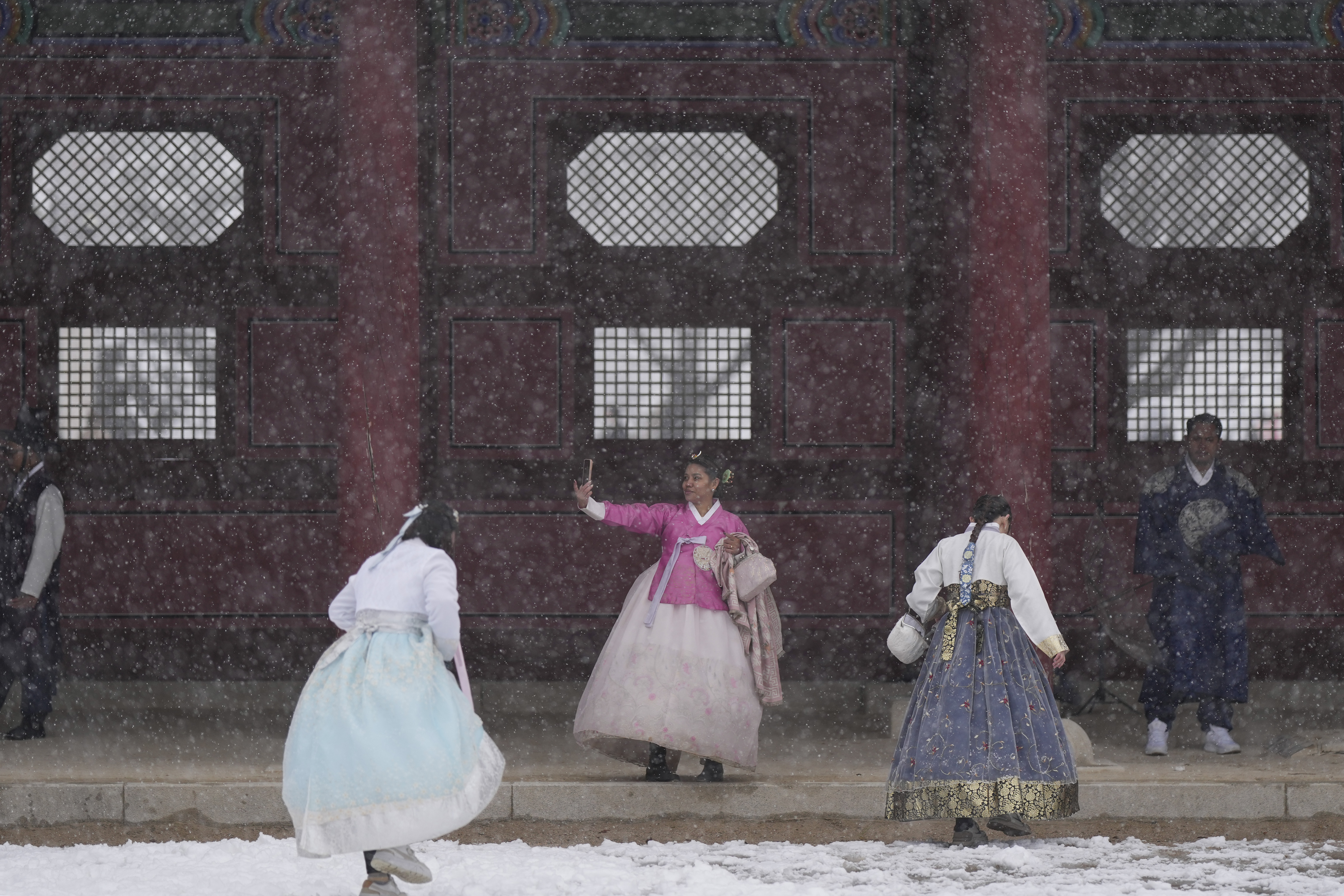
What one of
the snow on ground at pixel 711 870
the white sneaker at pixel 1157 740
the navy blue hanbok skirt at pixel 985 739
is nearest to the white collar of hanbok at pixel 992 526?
the navy blue hanbok skirt at pixel 985 739

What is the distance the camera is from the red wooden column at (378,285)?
9.15 m

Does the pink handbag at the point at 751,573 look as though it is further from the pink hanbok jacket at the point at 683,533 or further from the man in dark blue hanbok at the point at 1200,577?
the man in dark blue hanbok at the point at 1200,577

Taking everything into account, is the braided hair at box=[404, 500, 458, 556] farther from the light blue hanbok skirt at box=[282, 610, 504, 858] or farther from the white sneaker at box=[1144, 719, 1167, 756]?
the white sneaker at box=[1144, 719, 1167, 756]

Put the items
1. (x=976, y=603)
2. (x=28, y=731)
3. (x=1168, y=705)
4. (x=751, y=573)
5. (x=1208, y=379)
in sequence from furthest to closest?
(x=1208, y=379)
(x=28, y=731)
(x=1168, y=705)
(x=751, y=573)
(x=976, y=603)

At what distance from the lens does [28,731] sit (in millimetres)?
9898

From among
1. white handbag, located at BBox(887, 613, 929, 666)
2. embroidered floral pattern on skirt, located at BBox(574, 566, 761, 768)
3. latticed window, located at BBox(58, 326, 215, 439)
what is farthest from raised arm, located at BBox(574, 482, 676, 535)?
latticed window, located at BBox(58, 326, 215, 439)

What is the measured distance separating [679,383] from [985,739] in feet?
13.5

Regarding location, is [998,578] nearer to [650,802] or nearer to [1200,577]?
[650,802]

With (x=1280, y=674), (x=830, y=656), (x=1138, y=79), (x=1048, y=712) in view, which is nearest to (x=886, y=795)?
(x=1048, y=712)

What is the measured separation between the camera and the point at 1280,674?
11.1 m

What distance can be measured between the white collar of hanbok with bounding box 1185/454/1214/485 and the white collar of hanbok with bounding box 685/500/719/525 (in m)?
2.67

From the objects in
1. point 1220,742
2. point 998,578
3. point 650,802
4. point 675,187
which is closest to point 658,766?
point 650,802

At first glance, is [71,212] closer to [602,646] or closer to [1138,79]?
[602,646]

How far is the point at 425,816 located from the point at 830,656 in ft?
17.3
